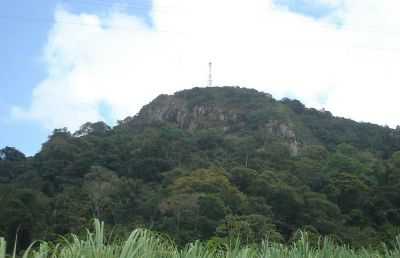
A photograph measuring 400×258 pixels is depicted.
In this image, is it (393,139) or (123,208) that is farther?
(393,139)

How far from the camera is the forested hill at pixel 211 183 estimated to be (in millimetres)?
27703

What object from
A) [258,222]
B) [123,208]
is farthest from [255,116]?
[258,222]

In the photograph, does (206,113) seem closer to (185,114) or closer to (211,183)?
(185,114)

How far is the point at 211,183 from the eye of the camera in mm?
32594

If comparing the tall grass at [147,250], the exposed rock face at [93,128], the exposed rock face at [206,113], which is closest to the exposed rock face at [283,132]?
A: the exposed rock face at [206,113]

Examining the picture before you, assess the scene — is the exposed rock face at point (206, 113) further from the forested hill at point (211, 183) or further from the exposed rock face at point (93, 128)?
the exposed rock face at point (93, 128)

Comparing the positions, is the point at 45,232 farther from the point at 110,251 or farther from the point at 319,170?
the point at 110,251

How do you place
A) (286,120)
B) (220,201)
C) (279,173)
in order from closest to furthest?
1. (220,201)
2. (279,173)
3. (286,120)

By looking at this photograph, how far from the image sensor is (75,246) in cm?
272

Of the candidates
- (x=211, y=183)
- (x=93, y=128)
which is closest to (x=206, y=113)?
(x=93, y=128)

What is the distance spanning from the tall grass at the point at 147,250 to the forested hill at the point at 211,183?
1408cm

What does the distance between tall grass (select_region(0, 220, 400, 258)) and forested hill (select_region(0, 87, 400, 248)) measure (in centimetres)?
1408

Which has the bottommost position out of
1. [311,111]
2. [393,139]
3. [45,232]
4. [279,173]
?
[45,232]

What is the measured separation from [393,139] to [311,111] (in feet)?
48.0
